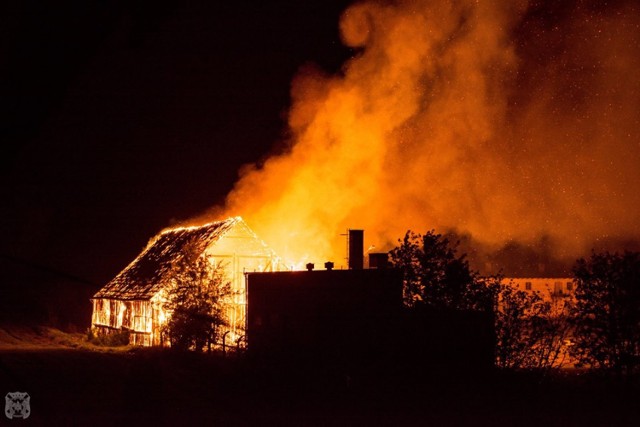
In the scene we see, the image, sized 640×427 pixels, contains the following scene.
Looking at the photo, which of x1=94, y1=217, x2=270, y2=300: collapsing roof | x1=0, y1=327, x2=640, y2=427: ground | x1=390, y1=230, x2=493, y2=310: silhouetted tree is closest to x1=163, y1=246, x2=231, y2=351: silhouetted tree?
x1=0, y1=327, x2=640, y2=427: ground

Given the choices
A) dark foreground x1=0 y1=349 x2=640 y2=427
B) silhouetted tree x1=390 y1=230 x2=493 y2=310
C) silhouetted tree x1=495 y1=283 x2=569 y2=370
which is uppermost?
silhouetted tree x1=390 y1=230 x2=493 y2=310

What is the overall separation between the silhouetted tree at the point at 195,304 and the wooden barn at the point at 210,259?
1.43 m

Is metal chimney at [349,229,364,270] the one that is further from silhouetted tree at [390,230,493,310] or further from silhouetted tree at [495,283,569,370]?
silhouetted tree at [495,283,569,370]

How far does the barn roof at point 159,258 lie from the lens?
3691 centimetres

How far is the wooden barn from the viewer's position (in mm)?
35344

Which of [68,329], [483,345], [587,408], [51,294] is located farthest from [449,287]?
[51,294]

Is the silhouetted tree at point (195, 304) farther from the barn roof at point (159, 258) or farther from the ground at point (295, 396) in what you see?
the barn roof at point (159, 258)

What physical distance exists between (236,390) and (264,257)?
1715 centimetres

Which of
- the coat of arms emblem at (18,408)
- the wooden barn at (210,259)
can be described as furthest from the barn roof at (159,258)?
the coat of arms emblem at (18,408)

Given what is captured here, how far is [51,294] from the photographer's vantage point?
209ft

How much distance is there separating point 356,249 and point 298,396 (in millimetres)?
13701

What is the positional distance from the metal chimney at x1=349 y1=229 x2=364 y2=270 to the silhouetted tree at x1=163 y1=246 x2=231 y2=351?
5841 millimetres

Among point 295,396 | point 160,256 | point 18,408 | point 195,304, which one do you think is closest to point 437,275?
point 295,396

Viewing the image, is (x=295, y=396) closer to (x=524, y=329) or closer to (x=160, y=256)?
(x=524, y=329)
